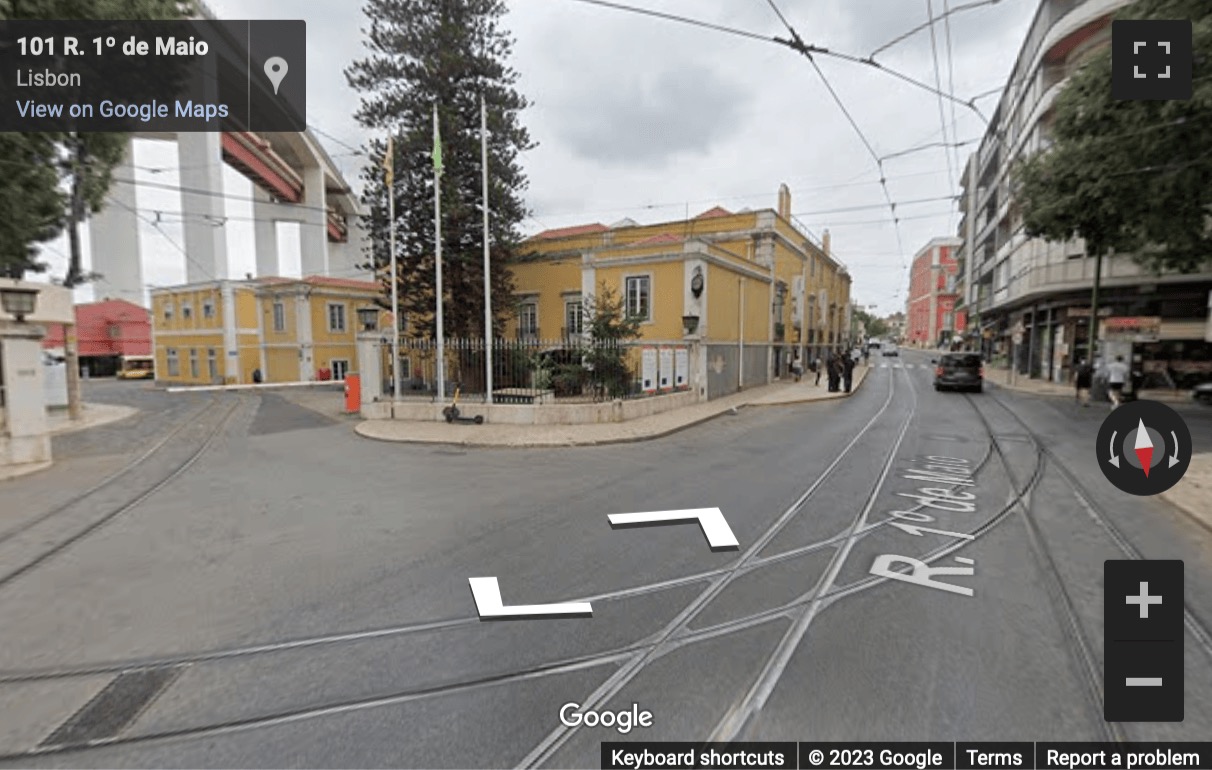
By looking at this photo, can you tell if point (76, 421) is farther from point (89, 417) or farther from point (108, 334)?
point (108, 334)

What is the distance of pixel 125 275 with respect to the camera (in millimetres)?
44594

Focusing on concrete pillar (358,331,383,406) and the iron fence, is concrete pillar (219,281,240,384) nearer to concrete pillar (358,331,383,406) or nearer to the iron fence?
the iron fence

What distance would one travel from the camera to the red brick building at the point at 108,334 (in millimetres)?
46188

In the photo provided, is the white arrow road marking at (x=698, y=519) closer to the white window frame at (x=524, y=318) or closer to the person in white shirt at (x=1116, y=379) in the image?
the person in white shirt at (x=1116, y=379)

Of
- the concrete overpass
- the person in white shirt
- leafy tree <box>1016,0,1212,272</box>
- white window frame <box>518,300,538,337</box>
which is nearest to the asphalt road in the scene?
leafy tree <box>1016,0,1212,272</box>

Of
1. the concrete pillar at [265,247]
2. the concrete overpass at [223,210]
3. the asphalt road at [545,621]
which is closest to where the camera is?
the asphalt road at [545,621]

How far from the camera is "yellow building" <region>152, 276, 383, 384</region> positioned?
31812 millimetres

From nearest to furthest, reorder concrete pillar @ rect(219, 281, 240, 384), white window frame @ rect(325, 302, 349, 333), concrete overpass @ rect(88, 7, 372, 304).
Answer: concrete pillar @ rect(219, 281, 240, 384) < white window frame @ rect(325, 302, 349, 333) < concrete overpass @ rect(88, 7, 372, 304)

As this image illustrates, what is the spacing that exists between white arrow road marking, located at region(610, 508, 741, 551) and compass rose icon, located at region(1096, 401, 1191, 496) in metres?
4.13

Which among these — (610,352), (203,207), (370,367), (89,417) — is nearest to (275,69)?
(370,367)

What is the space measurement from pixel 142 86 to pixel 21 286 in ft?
22.4

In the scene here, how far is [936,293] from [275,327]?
94900mm

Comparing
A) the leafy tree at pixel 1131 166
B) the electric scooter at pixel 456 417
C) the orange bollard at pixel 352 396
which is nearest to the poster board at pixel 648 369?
the electric scooter at pixel 456 417

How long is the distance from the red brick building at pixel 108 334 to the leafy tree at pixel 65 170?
38.6 metres
